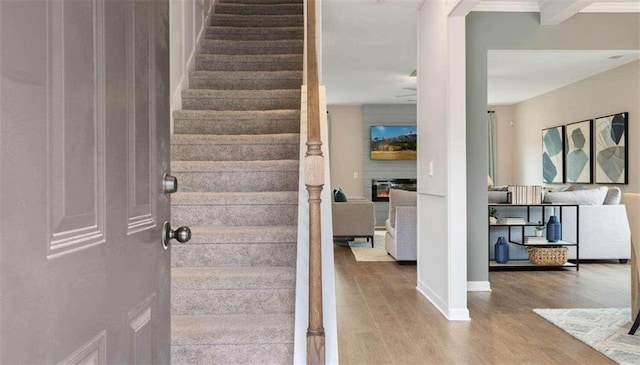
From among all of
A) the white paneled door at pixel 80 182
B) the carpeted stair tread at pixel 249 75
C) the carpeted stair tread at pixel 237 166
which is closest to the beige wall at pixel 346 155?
the carpeted stair tread at pixel 249 75

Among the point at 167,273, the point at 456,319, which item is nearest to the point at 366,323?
the point at 456,319

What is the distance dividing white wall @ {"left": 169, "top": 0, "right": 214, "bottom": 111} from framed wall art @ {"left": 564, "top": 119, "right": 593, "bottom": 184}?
5909 mm

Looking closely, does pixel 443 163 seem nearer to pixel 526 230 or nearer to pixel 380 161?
pixel 526 230

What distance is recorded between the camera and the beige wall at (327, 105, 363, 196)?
10.3 metres

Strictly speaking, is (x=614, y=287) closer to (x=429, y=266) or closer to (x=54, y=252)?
(x=429, y=266)

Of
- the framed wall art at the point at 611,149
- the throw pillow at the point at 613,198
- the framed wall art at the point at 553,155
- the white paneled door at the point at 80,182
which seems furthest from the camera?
the framed wall art at the point at 553,155

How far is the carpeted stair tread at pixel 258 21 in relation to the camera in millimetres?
5047

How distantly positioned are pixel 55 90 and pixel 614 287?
5077 millimetres

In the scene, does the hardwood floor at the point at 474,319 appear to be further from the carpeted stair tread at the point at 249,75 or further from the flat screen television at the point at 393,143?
the flat screen television at the point at 393,143

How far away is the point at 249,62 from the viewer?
14.4ft

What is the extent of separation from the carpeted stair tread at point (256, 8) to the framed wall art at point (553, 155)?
526 cm

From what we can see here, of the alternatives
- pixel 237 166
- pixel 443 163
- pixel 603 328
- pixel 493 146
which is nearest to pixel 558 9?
pixel 443 163

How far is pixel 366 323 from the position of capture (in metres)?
3.37

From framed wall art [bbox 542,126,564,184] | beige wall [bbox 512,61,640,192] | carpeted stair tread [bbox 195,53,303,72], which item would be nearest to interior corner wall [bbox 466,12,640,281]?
carpeted stair tread [bbox 195,53,303,72]
